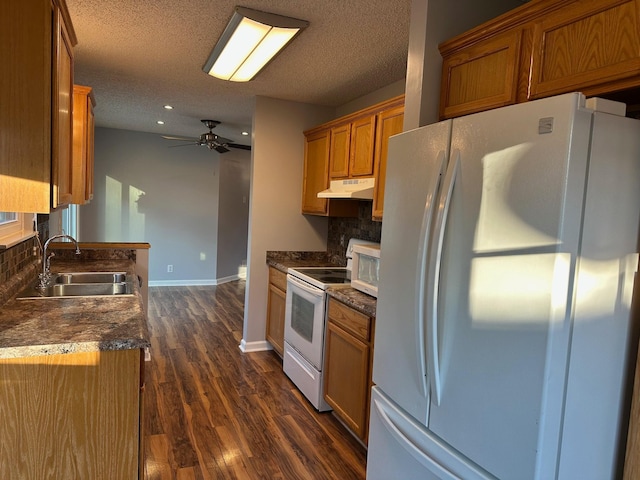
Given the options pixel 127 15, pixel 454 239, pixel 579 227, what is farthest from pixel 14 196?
pixel 579 227

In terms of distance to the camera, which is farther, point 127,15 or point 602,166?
point 127,15

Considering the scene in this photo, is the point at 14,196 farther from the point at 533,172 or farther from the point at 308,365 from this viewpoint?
the point at 308,365

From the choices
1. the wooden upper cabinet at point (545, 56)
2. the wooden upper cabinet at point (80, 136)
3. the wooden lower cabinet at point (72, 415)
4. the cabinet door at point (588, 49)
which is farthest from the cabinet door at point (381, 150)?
the wooden upper cabinet at point (80, 136)

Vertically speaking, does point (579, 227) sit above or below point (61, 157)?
below

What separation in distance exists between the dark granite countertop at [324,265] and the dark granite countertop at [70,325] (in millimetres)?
1173

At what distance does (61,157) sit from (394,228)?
4.66 feet

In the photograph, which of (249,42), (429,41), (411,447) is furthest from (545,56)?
(249,42)

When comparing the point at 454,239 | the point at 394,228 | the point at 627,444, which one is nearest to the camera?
the point at 627,444

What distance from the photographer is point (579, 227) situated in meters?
1.09

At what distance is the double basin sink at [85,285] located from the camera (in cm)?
255

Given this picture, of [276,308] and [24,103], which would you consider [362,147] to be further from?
[24,103]

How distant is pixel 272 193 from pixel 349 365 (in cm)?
199

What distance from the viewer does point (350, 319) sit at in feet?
8.45

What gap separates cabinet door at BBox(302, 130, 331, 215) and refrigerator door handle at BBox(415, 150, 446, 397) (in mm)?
2261
